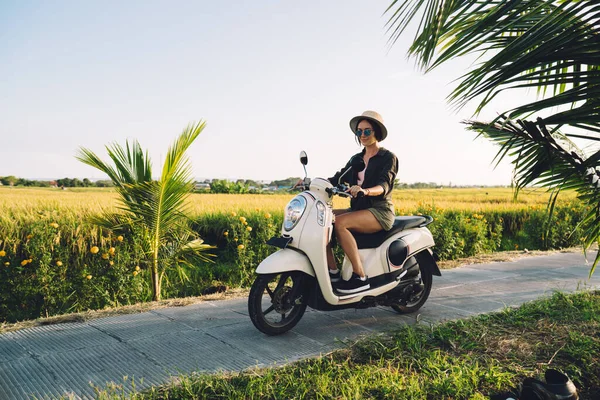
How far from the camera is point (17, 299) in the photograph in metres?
4.46

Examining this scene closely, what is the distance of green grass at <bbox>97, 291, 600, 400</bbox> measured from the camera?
268cm

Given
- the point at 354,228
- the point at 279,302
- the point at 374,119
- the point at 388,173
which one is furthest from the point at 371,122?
the point at 279,302

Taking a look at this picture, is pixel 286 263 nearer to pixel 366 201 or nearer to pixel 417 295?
pixel 366 201

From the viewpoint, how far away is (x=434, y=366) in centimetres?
306

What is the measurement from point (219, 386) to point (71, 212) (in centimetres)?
328

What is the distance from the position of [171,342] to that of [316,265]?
1.21 metres

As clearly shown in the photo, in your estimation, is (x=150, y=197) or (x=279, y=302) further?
(x=150, y=197)

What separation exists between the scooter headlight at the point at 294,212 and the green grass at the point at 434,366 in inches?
39.8

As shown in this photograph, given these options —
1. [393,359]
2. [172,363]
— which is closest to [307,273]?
[393,359]

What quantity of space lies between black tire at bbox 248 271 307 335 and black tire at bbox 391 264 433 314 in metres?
1.05

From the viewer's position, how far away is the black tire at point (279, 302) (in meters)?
3.64

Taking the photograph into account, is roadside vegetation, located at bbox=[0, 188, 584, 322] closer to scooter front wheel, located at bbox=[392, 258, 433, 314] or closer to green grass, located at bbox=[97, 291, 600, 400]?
green grass, located at bbox=[97, 291, 600, 400]

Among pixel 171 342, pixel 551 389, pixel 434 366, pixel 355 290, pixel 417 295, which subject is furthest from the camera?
pixel 417 295

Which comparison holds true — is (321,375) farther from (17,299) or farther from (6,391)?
(17,299)
